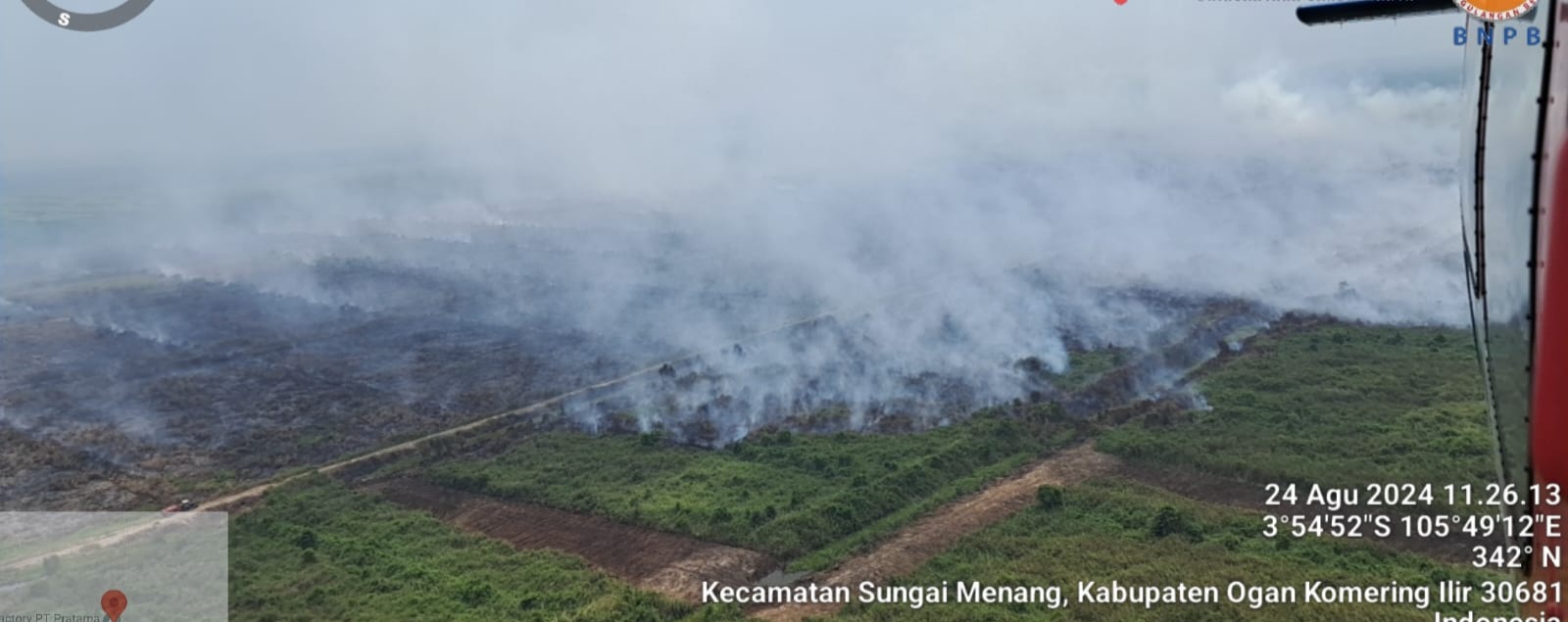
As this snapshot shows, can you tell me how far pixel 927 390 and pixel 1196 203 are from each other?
4010 centimetres

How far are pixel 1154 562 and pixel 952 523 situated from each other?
202 inches

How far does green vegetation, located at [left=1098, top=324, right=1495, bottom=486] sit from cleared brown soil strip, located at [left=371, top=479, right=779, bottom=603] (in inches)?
515

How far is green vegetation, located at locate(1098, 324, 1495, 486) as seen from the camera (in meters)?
26.2

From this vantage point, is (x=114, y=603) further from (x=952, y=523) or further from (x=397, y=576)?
(x=952, y=523)

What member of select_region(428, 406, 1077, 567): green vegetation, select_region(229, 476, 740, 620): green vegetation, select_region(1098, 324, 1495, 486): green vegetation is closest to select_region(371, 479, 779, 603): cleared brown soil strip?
select_region(428, 406, 1077, 567): green vegetation

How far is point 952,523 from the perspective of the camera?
80.4ft

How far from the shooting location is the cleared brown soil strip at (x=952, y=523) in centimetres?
2180

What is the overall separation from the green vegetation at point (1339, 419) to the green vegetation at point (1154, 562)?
3.89m

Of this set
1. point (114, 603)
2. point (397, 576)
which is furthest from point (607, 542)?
point (114, 603)

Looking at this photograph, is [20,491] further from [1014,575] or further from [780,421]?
[1014,575]

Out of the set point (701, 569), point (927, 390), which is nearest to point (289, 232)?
point (927, 390)

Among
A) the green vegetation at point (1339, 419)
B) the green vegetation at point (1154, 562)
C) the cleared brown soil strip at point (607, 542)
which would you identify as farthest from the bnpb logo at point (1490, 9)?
the green vegetation at point (1339, 419)

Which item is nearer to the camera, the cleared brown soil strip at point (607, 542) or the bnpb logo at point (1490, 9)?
the bnpb logo at point (1490, 9)

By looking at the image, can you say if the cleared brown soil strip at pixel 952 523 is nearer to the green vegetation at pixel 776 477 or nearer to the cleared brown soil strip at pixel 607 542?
the green vegetation at pixel 776 477
